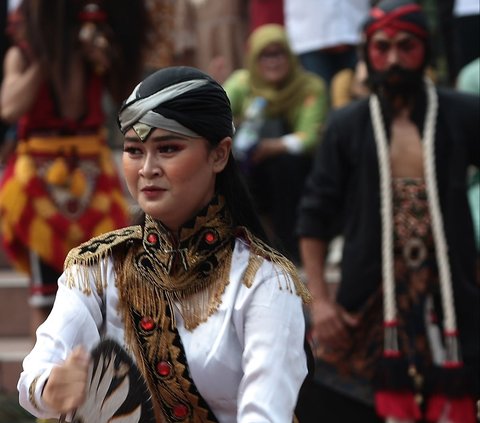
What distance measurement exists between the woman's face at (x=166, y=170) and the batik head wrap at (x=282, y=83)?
12.9 ft

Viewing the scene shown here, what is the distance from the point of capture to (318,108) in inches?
269

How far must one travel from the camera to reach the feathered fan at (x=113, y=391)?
8.94 ft

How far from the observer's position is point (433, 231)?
16.1ft

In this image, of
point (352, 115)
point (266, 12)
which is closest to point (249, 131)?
point (266, 12)

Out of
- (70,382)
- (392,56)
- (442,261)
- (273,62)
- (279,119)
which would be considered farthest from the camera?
(273,62)

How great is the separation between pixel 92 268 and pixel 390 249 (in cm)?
214

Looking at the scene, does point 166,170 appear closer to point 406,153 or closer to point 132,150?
point 132,150

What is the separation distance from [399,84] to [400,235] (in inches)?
23.8

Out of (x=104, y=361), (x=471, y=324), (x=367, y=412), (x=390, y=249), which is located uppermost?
(x=104, y=361)

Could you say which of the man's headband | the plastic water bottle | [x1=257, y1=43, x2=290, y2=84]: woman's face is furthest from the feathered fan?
[x1=257, y1=43, x2=290, y2=84]: woman's face

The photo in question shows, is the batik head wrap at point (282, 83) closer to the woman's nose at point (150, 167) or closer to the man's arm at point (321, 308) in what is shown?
the man's arm at point (321, 308)

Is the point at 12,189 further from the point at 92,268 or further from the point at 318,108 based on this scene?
the point at 92,268

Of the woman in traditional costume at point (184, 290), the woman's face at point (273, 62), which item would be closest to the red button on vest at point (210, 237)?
the woman in traditional costume at point (184, 290)

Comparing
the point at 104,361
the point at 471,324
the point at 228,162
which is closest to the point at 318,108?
the point at 471,324
